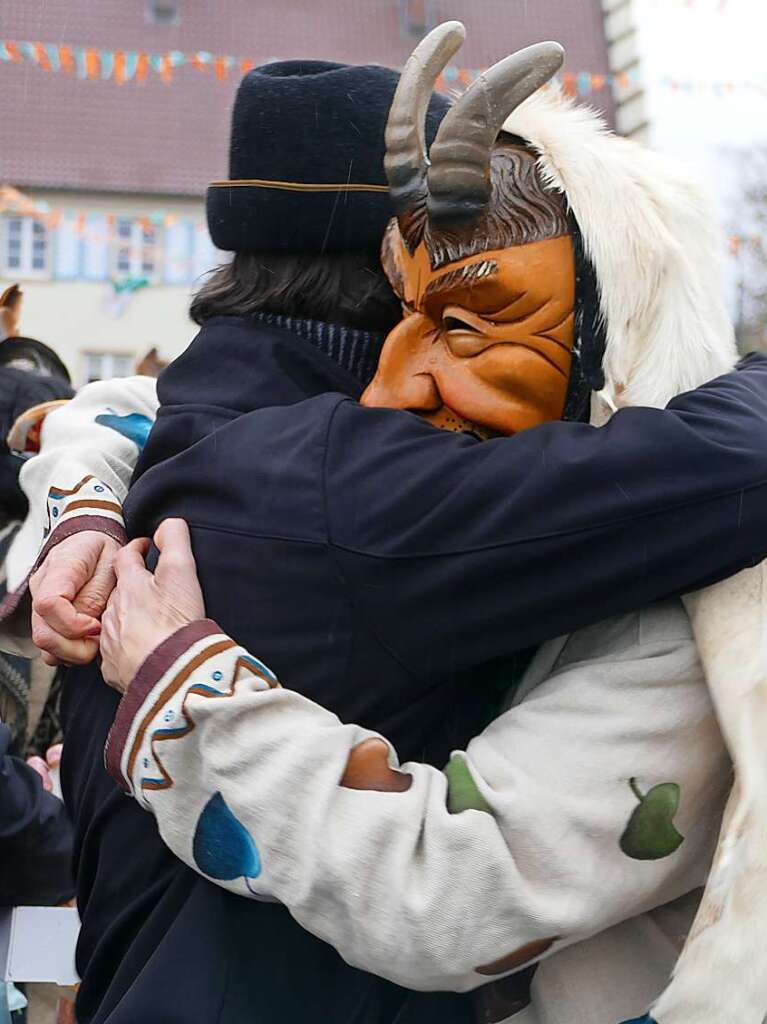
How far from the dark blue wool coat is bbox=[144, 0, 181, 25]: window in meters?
21.7

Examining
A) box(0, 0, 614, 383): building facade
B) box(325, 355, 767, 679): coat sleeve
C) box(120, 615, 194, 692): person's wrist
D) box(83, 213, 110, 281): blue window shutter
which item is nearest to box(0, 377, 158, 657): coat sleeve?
box(120, 615, 194, 692): person's wrist

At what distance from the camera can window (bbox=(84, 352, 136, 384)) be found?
2312 centimetres

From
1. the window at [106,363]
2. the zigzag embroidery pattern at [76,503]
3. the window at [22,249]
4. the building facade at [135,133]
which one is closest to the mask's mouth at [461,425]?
the zigzag embroidery pattern at [76,503]

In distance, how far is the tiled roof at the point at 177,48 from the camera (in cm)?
2088

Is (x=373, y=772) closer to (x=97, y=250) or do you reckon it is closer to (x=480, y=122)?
(x=480, y=122)

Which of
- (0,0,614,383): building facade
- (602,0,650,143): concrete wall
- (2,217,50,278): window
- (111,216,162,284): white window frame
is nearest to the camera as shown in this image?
(602,0,650,143): concrete wall

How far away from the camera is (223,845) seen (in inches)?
67.6

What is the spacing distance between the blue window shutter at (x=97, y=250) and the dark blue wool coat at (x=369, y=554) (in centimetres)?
2061

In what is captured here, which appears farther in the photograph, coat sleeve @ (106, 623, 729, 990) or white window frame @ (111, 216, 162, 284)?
white window frame @ (111, 216, 162, 284)

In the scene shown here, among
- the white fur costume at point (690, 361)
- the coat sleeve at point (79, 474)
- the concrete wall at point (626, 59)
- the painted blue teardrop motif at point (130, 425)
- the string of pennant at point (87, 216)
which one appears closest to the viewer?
the white fur costume at point (690, 361)

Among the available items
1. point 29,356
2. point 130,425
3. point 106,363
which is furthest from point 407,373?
point 106,363

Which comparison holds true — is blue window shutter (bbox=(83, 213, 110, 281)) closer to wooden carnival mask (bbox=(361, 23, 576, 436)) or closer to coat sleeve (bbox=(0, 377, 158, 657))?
coat sleeve (bbox=(0, 377, 158, 657))

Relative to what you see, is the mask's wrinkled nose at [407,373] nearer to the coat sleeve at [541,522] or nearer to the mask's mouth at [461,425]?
the mask's mouth at [461,425]

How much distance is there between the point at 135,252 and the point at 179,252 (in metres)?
0.81
